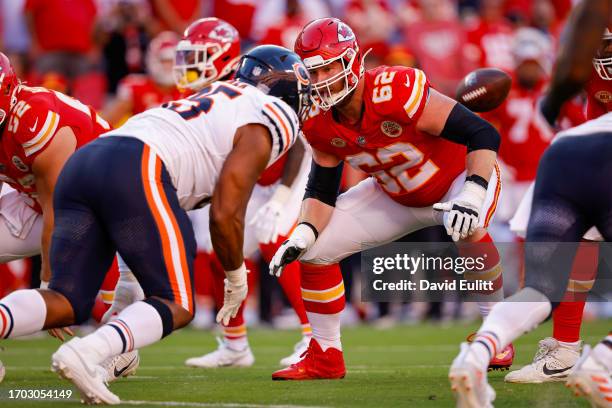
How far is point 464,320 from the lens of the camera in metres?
10.4

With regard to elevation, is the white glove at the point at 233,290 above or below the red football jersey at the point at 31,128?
below

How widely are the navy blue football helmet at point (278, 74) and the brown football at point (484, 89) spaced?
1421 mm

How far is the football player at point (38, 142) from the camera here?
5160mm

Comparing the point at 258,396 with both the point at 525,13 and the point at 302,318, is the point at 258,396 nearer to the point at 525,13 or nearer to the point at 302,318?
the point at 302,318

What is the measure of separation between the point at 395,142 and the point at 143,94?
4.30 metres

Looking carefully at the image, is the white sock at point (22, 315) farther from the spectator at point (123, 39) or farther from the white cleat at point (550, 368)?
the spectator at point (123, 39)

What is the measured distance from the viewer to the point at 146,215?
4.11 metres

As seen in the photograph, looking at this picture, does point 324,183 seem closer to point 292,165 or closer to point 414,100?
point 414,100

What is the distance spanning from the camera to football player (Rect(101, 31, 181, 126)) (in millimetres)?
8930

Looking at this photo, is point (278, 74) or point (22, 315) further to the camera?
point (278, 74)

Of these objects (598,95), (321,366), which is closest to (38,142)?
(321,366)

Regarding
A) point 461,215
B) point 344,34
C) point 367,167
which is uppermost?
point 344,34

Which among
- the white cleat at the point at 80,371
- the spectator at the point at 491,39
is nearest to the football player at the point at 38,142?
the white cleat at the point at 80,371

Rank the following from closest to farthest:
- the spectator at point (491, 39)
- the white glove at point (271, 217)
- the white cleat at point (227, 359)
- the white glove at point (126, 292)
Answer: the white glove at point (126, 292)
the white cleat at point (227, 359)
the white glove at point (271, 217)
the spectator at point (491, 39)
